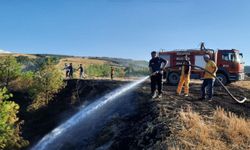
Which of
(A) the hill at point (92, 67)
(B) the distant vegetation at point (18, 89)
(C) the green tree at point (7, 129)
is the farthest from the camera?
(A) the hill at point (92, 67)

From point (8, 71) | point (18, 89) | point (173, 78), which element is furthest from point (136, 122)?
point (8, 71)

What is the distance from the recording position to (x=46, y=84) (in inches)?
1108

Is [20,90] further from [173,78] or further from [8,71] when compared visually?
[173,78]

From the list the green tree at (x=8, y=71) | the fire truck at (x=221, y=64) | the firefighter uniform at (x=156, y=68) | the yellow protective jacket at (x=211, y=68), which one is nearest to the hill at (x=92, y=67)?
the green tree at (x=8, y=71)

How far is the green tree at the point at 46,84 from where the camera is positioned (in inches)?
1072

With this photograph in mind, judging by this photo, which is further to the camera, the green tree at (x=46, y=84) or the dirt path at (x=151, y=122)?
→ the green tree at (x=46, y=84)

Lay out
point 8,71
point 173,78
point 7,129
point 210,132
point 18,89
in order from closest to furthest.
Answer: point 210,132
point 7,129
point 173,78
point 18,89
point 8,71

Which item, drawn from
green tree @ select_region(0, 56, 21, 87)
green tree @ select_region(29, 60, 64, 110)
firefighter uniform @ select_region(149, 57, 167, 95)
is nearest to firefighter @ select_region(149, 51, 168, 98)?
firefighter uniform @ select_region(149, 57, 167, 95)

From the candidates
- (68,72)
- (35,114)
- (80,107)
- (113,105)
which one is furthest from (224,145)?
(68,72)

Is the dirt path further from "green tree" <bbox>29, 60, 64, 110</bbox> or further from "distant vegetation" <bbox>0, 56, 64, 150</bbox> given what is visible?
"green tree" <bbox>29, 60, 64, 110</bbox>

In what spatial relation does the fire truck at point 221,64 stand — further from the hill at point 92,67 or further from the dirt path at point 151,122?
the dirt path at point 151,122

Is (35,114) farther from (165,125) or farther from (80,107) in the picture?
(165,125)

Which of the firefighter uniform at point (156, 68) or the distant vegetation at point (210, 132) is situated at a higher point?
the firefighter uniform at point (156, 68)

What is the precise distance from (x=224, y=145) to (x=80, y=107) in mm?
13747
